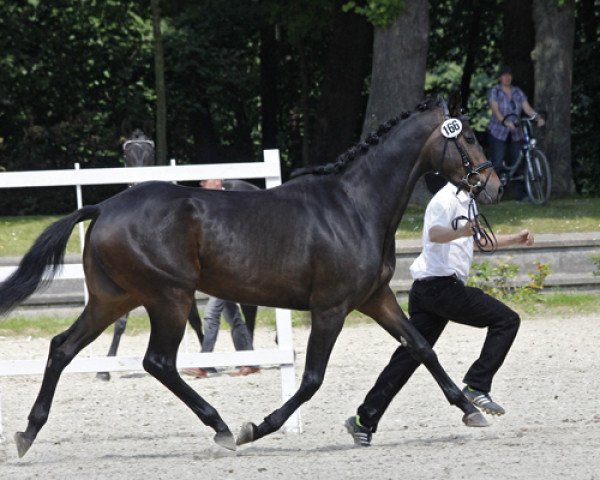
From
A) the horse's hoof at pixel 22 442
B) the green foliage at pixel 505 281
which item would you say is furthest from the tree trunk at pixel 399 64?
the horse's hoof at pixel 22 442

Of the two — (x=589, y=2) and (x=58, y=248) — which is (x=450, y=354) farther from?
(x=589, y=2)

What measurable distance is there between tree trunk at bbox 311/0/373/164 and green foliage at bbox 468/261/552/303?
34.5ft

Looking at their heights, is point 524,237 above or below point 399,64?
below

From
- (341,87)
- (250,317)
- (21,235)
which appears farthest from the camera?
(341,87)

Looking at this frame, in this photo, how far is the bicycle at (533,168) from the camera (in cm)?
1847

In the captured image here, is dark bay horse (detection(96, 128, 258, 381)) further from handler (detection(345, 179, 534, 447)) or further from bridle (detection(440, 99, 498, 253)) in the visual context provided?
bridle (detection(440, 99, 498, 253))

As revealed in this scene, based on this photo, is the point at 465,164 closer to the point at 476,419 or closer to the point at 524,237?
the point at 524,237

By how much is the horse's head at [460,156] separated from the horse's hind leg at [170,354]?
170 cm

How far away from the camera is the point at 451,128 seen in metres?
7.93

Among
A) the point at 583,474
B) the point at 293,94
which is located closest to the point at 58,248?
the point at 583,474

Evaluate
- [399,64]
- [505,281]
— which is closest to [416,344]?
[505,281]

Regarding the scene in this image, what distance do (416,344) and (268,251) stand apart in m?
1.02

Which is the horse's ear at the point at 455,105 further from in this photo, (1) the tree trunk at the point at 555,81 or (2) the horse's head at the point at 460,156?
(1) the tree trunk at the point at 555,81

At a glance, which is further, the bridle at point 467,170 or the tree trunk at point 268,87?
the tree trunk at point 268,87
